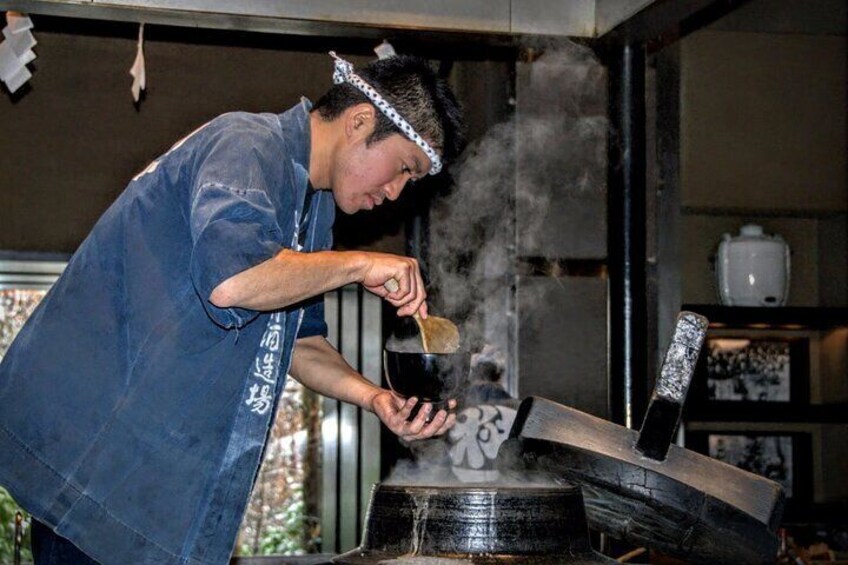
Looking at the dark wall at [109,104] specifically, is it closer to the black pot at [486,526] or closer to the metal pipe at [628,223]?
the metal pipe at [628,223]

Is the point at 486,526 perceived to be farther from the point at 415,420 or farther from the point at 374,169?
the point at 374,169

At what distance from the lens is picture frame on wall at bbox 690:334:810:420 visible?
5645 millimetres

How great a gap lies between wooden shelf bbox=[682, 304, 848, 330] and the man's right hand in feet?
10.5


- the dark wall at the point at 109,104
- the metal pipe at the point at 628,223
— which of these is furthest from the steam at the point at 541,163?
the dark wall at the point at 109,104

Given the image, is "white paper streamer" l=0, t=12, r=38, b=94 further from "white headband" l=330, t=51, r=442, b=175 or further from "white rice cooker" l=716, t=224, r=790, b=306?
"white rice cooker" l=716, t=224, r=790, b=306

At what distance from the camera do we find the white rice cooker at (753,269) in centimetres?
546

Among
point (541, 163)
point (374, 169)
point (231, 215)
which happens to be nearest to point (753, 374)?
point (541, 163)

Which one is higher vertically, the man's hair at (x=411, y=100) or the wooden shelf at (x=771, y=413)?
the man's hair at (x=411, y=100)

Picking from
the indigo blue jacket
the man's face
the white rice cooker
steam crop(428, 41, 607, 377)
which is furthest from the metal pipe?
the indigo blue jacket

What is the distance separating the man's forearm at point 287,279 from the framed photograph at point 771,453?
373 centimetres

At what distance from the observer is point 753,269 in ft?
17.9

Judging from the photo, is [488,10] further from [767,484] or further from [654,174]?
[767,484]

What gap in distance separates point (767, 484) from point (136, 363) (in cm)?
141

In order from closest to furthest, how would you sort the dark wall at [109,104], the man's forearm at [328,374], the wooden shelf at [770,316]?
the man's forearm at [328,374] < the dark wall at [109,104] < the wooden shelf at [770,316]
